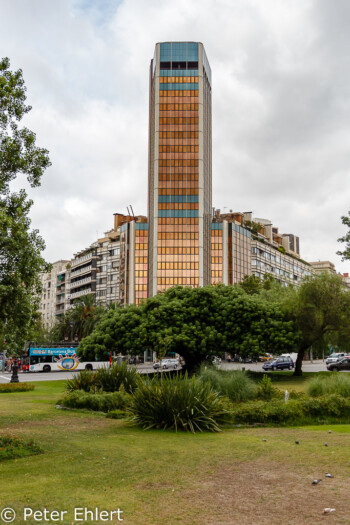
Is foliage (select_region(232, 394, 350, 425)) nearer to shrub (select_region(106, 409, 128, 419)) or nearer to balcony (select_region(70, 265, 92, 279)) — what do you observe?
Answer: shrub (select_region(106, 409, 128, 419))

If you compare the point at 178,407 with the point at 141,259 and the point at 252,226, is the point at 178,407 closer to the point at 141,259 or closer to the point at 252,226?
the point at 141,259

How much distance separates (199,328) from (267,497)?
27610mm

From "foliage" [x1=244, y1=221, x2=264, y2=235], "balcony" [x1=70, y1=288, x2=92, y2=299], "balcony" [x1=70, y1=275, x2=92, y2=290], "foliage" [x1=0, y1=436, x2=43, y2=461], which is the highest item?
"foliage" [x1=244, y1=221, x2=264, y2=235]

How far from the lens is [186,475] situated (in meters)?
8.16

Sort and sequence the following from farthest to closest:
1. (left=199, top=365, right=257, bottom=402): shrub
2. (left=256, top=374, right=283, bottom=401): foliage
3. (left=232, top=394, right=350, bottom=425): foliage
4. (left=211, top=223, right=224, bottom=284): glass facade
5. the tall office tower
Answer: (left=211, top=223, right=224, bottom=284): glass facade → the tall office tower → (left=256, top=374, right=283, bottom=401): foliage → (left=199, top=365, right=257, bottom=402): shrub → (left=232, top=394, right=350, bottom=425): foliage

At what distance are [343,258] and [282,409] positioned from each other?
54.4 ft

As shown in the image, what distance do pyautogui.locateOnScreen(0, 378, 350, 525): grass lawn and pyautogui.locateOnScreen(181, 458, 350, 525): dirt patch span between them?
1cm

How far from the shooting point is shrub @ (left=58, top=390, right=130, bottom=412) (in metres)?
17.2

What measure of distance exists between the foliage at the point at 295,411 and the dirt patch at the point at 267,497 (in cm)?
570

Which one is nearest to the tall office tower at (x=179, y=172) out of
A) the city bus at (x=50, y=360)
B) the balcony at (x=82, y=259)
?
the balcony at (x=82, y=259)

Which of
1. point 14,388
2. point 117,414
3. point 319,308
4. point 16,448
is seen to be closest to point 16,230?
point 16,448

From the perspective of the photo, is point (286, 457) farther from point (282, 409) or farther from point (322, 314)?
point (322, 314)

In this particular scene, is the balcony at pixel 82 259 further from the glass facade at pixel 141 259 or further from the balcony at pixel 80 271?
the glass facade at pixel 141 259

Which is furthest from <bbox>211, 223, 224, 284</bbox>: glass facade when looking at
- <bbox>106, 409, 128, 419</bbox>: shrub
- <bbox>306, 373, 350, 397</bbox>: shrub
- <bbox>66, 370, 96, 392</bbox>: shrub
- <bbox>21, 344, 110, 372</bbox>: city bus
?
<bbox>106, 409, 128, 419</bbox>: shrub
